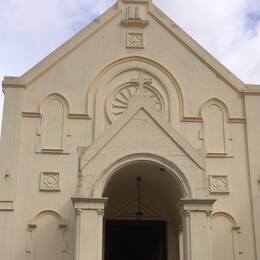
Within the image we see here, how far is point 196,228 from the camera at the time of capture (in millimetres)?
17875

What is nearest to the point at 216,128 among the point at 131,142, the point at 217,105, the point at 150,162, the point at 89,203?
the point at 217,105

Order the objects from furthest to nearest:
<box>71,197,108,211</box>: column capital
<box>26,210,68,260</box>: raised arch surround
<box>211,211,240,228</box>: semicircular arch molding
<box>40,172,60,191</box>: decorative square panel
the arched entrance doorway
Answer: <box>211,211,240,228</box>: semicircular arch molding → <box>40,172,60,191</box>: decorative square panel → <box>26,210,68,260</box>: raised arch surround → <box>71,197,108,211</box>: column capital → the arched entrance doorway

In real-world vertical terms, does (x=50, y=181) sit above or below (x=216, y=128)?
below

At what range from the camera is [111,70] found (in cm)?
2270

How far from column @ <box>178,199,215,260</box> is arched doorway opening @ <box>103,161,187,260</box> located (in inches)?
120

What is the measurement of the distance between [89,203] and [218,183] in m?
5.44

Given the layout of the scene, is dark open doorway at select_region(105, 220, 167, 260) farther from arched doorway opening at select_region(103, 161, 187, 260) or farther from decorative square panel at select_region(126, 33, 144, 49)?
decorative square panel at select_region(126, 33, 144, 49)

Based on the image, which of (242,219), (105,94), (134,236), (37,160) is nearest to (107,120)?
(105,94)

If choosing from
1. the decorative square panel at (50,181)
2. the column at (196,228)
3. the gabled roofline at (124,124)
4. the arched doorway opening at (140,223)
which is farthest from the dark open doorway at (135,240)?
the gabled roofline at (124,124)

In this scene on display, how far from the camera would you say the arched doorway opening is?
21.6 meters

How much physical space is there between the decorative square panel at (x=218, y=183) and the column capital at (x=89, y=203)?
4.81 m

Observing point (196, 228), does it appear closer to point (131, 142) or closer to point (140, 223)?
point (131, 142)

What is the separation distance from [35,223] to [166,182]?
15.2ft

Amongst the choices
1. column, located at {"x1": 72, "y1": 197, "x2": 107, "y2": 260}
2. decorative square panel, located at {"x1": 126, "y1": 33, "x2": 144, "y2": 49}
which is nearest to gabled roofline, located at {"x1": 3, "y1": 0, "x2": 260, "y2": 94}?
decorative square panel, located at {"x1": 126, "y1": 33, "x2": 144, "y2": 49}
